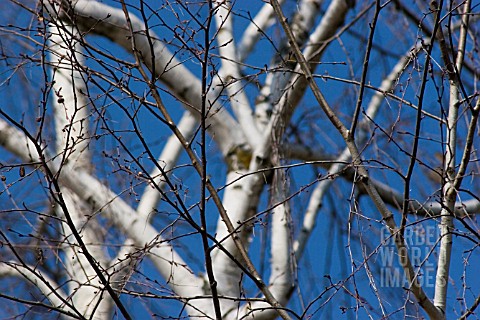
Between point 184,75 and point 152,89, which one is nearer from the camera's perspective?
point 152,89

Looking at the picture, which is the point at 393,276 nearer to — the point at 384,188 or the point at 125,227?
the point at 384,188

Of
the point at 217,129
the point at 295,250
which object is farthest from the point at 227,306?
the point at 217,129

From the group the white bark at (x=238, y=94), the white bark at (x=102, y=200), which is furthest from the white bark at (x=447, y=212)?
the white bark at (x=102, y=200)

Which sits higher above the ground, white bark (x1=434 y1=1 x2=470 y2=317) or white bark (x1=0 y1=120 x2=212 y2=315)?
white bark (x1=0 y1=120 x2=212 y2=315)

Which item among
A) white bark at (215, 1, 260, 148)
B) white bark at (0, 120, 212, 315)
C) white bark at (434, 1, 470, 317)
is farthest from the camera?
white bark at (215, 1, 260, 148)

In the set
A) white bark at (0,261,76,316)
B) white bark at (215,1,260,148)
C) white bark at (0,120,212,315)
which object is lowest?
white bark at (0,261,76,316)

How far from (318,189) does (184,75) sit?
874mm

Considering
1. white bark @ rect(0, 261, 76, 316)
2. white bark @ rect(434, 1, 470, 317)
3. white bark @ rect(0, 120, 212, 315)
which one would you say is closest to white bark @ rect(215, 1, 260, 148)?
white bark @ rect(0, 120, 212, 315)

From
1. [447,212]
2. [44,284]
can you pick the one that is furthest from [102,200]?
[447,212]

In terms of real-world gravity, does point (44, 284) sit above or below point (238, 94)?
below

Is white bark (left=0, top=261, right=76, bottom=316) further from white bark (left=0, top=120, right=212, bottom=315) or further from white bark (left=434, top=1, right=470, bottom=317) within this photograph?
white bark (left=434, top=1, right=470, bottom=317)

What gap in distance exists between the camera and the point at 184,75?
3.09 metres

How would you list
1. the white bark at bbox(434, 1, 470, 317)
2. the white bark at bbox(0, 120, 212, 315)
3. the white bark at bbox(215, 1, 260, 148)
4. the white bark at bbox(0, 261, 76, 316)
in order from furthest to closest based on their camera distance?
the white bark at bbox(215, 1, 260, 148) → the white bark at bbox(0, 120, 212, 315) → the white bark at bbox(434, 1, 470, 317) → the white bark at bbox(0, 261, 76, 316)

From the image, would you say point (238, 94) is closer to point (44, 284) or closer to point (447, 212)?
point (44, 284)
